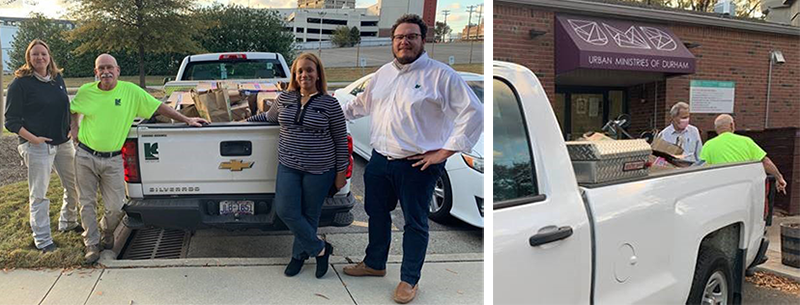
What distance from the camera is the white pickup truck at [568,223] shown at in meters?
1.85

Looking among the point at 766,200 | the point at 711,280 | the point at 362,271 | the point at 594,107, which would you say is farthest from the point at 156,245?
the point at 594,107

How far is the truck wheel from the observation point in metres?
2.97

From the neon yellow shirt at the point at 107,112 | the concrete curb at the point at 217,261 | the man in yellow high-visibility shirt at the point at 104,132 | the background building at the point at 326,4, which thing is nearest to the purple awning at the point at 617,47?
the background building at the point at 326,4

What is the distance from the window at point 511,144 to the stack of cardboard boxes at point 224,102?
2893mm

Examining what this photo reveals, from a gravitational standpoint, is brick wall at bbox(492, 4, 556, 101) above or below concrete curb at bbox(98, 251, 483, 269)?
above

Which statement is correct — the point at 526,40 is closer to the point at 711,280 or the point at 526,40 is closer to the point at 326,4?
the point at 326,4

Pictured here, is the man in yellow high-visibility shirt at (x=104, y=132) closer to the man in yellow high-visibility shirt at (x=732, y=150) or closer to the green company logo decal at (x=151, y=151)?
the green company logo decal at (x=151, y=151)

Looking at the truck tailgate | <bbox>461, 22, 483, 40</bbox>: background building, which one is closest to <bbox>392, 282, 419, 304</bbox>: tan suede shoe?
the truck tailgate

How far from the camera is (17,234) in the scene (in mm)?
4555

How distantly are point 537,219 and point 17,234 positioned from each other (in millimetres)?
4314

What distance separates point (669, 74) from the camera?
9.84 meters

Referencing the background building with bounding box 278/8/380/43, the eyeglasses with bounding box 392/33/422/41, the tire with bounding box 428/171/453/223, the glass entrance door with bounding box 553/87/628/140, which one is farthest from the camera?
the glass entrance door with bounding box 553/87/628/140

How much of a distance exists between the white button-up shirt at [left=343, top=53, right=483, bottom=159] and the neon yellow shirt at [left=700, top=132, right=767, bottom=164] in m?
3.15

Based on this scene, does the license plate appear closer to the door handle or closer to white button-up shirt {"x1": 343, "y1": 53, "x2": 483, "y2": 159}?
white button-up shirt {"x1": 343, "y1": 53, "x2": 483, "y2": 159}
